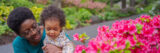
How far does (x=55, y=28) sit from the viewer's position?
1.82 m

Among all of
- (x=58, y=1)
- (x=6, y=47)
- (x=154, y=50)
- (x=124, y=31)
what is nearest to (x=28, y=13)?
(x=124, y=31)

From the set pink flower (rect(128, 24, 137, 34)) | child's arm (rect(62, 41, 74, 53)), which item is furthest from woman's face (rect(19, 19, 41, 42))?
pink flower (rect(128, 24, 137, 34))

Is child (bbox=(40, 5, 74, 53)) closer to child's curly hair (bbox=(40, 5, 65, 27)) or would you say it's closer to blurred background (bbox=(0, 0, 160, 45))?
child's curly hair (bbox=(40, 5, 65, 27))

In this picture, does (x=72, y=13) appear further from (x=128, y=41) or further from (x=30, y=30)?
(x=128, y=41)

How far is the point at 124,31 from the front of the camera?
140cm

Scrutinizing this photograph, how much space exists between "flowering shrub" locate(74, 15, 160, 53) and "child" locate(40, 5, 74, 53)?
38 centimetres

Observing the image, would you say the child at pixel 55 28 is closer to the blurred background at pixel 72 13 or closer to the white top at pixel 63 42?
the white top at pixel 63 42

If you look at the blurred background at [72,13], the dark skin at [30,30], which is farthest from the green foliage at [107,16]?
the dark skin at [30,30]

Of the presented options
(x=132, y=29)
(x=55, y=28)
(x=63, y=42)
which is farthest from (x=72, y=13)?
(x=132, y=29)

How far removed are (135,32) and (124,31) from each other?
75 millimetres

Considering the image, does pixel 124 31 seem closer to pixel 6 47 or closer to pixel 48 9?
A: pixel 48 9

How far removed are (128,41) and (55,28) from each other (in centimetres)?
93

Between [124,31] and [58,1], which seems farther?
[58,1]

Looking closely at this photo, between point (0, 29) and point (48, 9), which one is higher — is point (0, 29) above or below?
below
